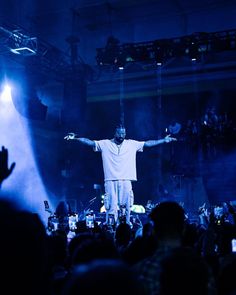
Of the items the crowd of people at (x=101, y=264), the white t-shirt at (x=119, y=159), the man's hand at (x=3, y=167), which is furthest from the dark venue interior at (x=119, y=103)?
the man's hand at (x=3, y=167)

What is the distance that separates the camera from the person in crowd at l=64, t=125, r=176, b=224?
9607mm

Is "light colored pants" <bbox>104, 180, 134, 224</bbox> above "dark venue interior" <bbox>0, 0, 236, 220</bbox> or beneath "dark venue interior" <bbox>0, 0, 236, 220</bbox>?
beneath

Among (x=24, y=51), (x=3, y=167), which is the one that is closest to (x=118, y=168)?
(x=24, y=51)

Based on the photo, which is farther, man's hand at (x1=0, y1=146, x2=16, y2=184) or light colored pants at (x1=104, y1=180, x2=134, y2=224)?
light colored pants at (x1=104, y1=180, x2=134, y2=224)

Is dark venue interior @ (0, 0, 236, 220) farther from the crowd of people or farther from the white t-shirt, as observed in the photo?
the crowd of people

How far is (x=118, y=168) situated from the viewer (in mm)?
9734

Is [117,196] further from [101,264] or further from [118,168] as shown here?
[101,264]

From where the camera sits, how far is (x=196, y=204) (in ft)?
52.4

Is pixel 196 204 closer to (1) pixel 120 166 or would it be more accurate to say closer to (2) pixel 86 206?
(2) pixel 86 206

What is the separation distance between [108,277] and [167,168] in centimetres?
1610

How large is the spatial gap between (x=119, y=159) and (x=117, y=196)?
0.81m

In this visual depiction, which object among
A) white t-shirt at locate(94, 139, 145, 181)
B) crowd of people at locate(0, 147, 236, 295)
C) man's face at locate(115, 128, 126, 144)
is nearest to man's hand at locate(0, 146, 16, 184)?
crowd of people at locate(0, 147, 236, 295)

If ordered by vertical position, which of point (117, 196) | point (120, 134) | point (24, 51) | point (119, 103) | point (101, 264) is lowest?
point (101, 264)

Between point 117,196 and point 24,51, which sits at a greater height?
point 24,51
